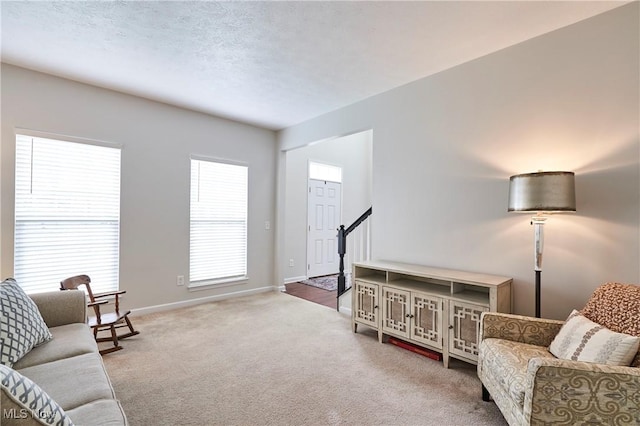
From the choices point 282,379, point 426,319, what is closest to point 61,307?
point 282,379

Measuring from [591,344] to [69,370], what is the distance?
2.65m

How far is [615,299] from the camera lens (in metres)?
1.73

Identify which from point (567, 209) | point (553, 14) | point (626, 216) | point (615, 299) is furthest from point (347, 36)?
point (615, 299)

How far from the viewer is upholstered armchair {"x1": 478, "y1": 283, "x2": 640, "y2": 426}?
1.28m

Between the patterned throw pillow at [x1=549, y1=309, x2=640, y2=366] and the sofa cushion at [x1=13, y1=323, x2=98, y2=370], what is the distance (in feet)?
8.81

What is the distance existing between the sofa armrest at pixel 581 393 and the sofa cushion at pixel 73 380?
1.88 metres

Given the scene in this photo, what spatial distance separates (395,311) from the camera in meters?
2.84

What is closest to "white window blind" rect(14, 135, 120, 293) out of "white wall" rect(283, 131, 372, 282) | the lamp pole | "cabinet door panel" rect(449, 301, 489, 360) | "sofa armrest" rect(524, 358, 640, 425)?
"white wall" rect(283, 131, 372, 282)

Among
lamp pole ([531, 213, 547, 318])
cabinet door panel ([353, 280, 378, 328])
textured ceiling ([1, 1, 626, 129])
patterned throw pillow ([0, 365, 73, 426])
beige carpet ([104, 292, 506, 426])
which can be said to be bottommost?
beige carpet ([104, 292, 506, 426])

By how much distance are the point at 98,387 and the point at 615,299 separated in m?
2.72

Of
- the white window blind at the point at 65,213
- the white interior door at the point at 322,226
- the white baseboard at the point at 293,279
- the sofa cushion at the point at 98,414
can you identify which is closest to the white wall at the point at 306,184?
the white baseboard at the point at 293,279

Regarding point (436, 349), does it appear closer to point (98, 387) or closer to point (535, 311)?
point (535, 311)

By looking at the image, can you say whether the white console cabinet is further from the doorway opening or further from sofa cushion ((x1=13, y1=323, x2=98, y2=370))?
sofa cushion ((x1=13, y1=323, x2=98, y2=370))

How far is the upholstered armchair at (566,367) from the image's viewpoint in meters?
1.28
